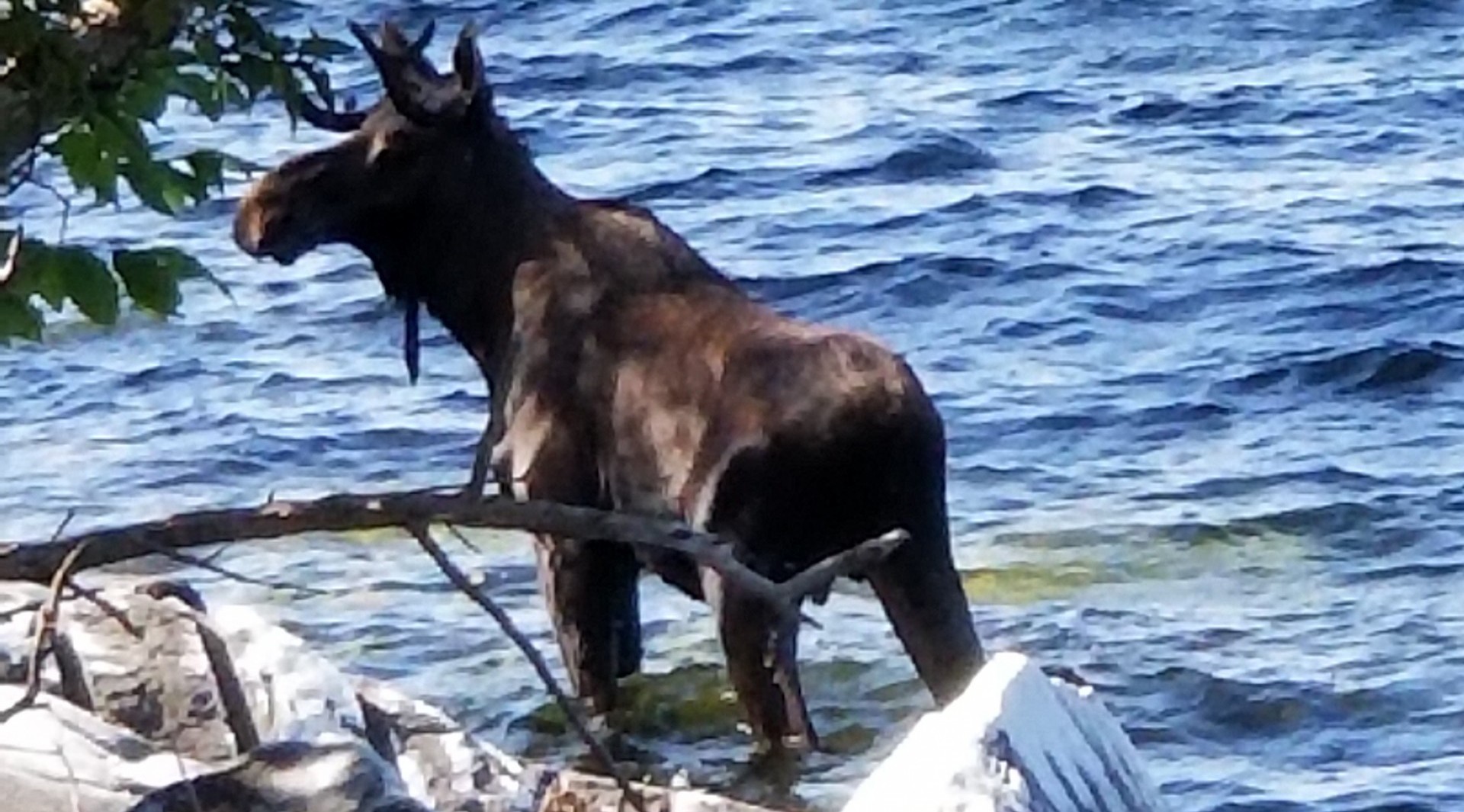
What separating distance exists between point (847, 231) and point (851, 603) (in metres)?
3.61

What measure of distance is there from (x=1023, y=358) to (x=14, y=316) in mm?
6921

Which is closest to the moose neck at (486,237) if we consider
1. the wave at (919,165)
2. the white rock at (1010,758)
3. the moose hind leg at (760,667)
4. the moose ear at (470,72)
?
the moose ear at (470,72)

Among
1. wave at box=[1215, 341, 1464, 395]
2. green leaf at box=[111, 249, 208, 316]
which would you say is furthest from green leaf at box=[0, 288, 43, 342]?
wave at box=[1215, 341, 1464, 395]

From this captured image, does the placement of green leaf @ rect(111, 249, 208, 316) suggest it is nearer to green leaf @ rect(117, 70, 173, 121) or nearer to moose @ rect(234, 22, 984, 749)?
green leaf @ rect(117, 70, 173, 121)

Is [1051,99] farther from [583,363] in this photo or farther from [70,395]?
[583,363]

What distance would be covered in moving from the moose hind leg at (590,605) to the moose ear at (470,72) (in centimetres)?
98

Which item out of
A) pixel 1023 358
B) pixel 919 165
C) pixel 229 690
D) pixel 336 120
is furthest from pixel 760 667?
pixel 919 165

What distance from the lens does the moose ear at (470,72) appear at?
7914 millimetres

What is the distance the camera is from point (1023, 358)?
10.6m

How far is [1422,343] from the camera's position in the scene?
34.7 feet

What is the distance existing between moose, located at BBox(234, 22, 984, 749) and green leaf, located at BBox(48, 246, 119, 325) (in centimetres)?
252

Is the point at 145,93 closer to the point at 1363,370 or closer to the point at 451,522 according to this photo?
the point at 451,522

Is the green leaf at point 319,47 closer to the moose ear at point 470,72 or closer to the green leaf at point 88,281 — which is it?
the green leaf at point 88,281

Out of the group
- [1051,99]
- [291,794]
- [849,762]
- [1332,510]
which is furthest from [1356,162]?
[291,794]
